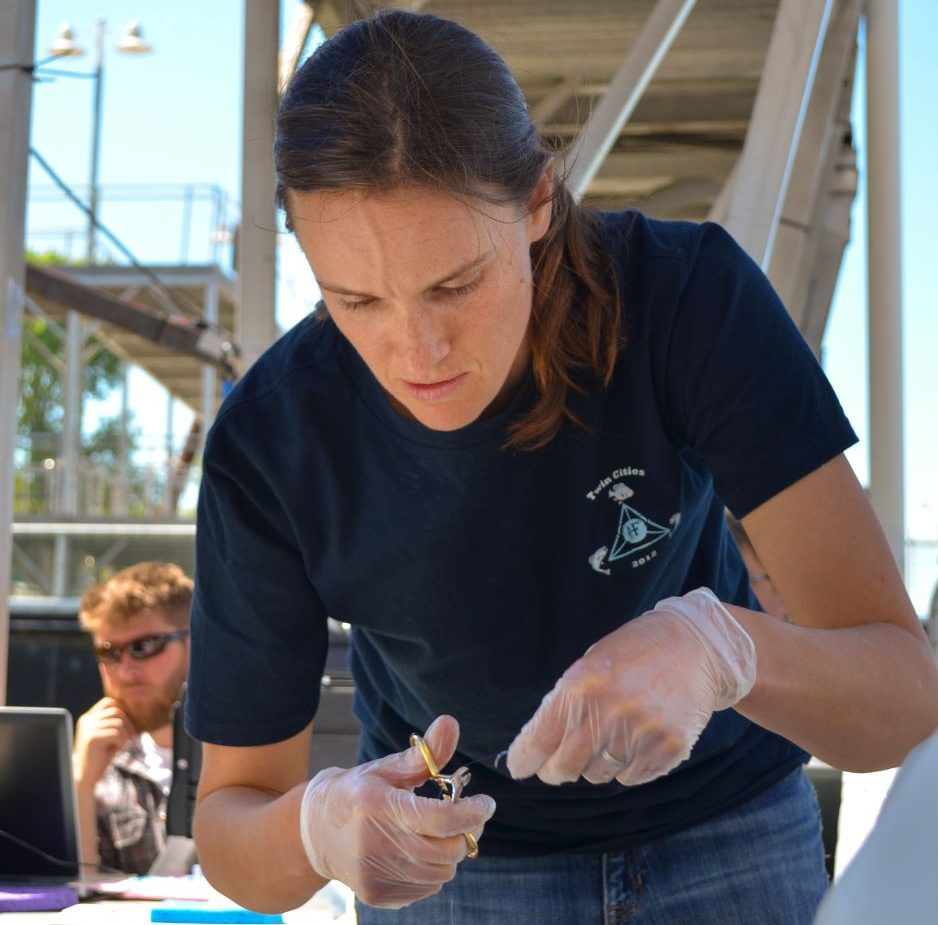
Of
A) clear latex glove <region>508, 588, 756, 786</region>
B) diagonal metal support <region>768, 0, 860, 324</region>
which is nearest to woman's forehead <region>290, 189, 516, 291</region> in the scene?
clear latex glove <region>508, 588, 756, 786</region>

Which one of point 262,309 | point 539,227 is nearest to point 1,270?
point 262,309

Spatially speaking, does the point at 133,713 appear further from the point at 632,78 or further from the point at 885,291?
the point at 885,291

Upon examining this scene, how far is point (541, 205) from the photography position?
1.46m

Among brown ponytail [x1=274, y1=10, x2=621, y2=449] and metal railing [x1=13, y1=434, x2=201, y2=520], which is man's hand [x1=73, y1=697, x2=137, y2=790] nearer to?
brown ponytail [x1=274, y1=10, x2=621, y2=449]

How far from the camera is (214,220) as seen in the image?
14.2m

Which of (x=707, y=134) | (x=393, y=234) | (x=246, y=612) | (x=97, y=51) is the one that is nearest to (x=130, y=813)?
(x=246, y=612)

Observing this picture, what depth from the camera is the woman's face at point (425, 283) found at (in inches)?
49.6

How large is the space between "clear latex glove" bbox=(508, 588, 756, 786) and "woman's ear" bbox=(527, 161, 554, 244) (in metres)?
0.44

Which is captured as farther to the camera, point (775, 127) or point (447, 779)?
point (775, 127)

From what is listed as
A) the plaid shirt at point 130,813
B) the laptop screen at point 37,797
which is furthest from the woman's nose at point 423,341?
the plaid shirt at point 130,813

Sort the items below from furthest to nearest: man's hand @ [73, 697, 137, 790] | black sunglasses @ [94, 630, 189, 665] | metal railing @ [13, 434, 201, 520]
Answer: metal railing @ [13, 434, 201, 520] → black sunglasses @ [94, 630, 189, 665] → man's hand @ [73, 697, 137, 790]

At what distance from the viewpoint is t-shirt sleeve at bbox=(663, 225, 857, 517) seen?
140 centimetres

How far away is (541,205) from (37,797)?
176 centimetres

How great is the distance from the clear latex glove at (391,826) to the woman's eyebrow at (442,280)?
43 centimetres
